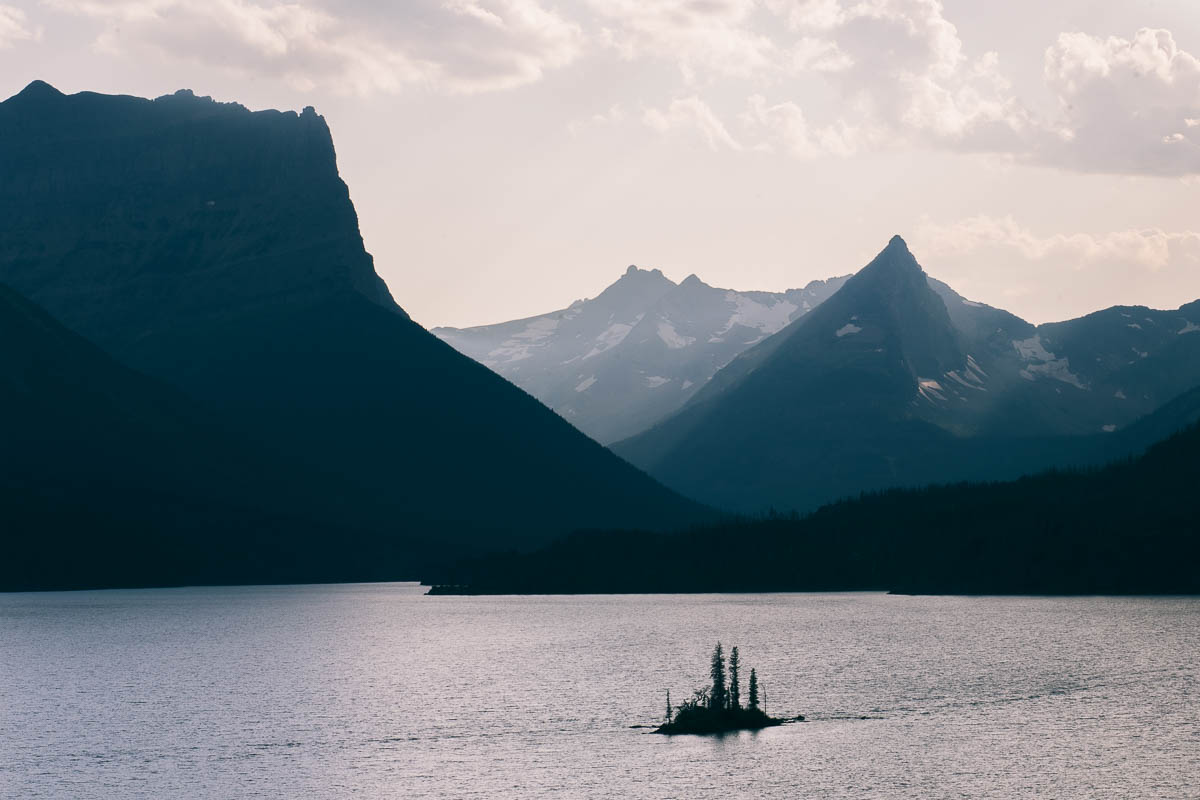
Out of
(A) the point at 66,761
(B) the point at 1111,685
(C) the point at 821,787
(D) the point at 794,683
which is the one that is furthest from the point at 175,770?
(B) the point at 1111,685

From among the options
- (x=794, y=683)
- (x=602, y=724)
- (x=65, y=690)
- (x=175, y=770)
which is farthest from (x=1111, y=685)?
(x=65, y=690)

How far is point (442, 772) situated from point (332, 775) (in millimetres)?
8870

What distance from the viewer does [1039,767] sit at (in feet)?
400

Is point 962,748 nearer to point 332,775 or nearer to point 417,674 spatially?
point 332,775

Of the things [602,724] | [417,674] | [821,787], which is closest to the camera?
[821,787]

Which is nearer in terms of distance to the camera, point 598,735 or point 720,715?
point 598,735

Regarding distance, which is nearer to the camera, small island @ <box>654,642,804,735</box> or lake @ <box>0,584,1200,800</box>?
lake @ <box>0,584,1200,800</box>

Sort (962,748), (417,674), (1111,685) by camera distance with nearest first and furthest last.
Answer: (962,748), (1111,685), (417,674)

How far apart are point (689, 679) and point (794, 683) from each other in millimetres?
13365

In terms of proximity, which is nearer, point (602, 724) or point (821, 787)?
point (821, 787)

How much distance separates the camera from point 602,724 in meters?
145

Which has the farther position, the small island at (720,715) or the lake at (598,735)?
the small island at (720,715)

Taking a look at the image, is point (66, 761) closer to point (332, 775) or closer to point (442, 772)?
point (332, 775)

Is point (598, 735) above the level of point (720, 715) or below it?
below
